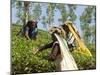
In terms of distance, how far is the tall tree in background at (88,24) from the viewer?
2.58 meters

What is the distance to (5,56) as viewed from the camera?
2262mm

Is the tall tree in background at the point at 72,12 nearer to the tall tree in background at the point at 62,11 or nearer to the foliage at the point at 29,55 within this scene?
the tall tree in background at the point at 62,11

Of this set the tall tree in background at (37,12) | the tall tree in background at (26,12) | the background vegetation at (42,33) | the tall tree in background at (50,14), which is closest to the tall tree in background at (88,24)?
the background vegetation at (42,33)

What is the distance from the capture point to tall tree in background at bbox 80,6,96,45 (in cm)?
258

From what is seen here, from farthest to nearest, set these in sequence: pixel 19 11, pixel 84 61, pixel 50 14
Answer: pixel 84 61
pixel 50 14
pixel 19 11

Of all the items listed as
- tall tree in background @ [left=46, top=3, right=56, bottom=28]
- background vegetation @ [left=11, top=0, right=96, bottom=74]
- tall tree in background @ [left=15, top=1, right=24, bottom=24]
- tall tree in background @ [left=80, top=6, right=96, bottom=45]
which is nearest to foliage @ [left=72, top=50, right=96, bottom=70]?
background vegetation @ [left=11, top=0, right=96, bottom=74]

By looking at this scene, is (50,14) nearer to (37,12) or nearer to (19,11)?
(37,12)

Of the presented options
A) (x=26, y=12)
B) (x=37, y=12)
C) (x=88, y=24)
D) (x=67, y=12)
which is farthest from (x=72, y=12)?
(x=26, y=12)

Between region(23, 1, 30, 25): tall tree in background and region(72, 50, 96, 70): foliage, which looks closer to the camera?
region(23, 1, 30, 25): tall tree in background

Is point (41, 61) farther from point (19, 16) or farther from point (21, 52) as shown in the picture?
point (19, 16)

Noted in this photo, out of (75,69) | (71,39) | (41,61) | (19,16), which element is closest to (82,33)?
(71,39)

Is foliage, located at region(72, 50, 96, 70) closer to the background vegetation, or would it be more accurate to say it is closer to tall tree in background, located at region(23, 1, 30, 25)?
the background vegetation

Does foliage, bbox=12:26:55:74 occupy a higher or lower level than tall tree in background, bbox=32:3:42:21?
lower

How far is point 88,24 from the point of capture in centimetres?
261
